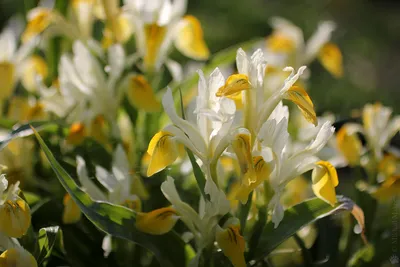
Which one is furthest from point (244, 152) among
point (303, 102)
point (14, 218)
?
point (14, 218)

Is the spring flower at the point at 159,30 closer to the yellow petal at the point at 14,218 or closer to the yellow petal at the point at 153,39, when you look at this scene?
the yellow petal at the point at 153,39

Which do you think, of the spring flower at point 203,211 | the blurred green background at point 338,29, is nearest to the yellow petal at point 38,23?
the spring flower at point 203,211

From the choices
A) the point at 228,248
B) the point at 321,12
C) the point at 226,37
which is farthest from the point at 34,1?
the point at 321,12

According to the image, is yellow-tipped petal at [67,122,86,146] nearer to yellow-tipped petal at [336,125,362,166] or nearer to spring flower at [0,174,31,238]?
spring flower at [0,174,31,238]

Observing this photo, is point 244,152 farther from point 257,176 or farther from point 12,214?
point 12,214

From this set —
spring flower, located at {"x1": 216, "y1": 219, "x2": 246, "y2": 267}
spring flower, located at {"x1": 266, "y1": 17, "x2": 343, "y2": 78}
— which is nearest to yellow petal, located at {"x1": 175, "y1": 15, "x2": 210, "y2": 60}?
spring flower, located at {"x1": 266, "y1": 17, "x2": 343, "y2": 78}
